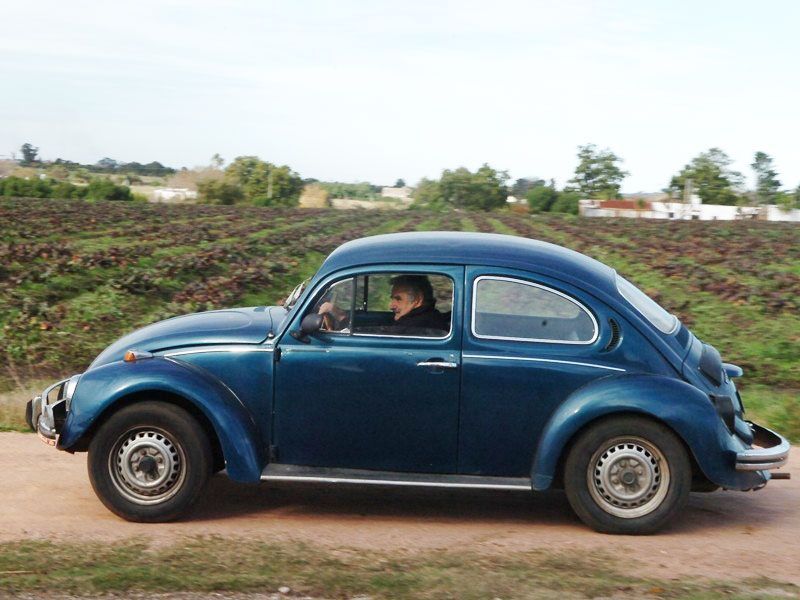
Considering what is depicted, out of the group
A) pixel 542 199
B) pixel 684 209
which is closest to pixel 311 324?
pixel 542 199

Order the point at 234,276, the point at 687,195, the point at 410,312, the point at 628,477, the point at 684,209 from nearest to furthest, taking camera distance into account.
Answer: the point at 628,477 < the point at 410,312 < the point at 234,276 < the point at 684,209 < the point at 687,195

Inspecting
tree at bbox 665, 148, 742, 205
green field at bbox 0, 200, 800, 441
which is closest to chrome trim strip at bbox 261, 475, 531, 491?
green field at bbox 0, 200, 800, 441

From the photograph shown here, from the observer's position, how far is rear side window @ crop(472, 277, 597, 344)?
6863 millimetres

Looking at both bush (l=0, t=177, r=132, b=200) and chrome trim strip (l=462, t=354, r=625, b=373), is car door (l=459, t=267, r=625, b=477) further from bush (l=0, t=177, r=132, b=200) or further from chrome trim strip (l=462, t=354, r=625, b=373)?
bush (l=0, t=177, r=132, b=200)

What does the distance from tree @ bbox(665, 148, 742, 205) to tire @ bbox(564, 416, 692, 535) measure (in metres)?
109

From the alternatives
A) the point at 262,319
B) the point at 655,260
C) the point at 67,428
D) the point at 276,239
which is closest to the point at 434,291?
the point at 262,319

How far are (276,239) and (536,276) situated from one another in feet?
87.9

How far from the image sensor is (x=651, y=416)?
668 centimetres

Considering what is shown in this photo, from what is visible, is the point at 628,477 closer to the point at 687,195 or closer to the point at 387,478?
the point at 387,478

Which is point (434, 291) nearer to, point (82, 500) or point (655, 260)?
point (82, 500)

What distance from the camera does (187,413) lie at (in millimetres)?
6836

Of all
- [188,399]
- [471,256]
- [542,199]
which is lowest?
[188,399]

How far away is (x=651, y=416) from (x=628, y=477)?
0.41 m

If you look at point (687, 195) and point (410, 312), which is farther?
point (687, 195)
